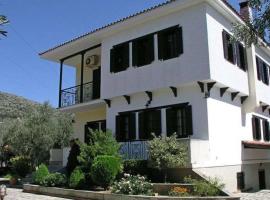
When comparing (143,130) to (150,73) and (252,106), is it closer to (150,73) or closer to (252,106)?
(150,73)

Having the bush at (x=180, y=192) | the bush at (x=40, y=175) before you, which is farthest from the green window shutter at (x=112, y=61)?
the bush at (x=180, y=192)

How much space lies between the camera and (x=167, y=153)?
1530 centimetres

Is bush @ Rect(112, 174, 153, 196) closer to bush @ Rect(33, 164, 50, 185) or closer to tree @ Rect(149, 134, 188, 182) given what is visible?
tree @ Rect(149, 134, 188, 182)

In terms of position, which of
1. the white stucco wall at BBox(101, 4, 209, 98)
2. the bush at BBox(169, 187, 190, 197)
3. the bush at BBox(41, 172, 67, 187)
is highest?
the white stucco wall at BBox(101, 4, 209, 98)

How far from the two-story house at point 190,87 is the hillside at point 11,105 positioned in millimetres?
24994

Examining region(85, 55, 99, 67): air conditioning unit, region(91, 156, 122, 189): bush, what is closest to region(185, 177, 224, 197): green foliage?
region(91, 156, 122, 189): bush

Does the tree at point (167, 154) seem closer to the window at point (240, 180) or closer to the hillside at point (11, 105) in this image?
the window at point (240, 180)

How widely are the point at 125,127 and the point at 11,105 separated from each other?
3586 centimetres

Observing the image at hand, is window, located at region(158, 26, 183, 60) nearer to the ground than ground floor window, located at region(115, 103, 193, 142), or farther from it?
farther from it

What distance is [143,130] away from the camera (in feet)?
63.7

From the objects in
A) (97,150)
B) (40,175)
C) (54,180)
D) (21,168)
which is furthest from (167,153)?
(21,168)

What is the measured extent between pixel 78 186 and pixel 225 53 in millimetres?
9473

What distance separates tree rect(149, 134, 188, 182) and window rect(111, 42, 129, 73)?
615 cm

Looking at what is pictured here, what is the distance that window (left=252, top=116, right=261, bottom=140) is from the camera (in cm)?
2179
